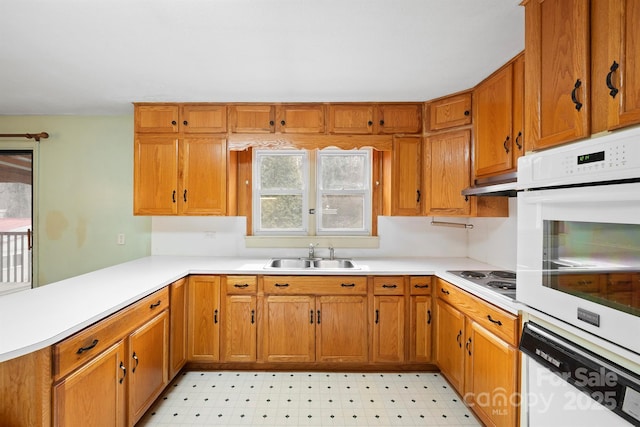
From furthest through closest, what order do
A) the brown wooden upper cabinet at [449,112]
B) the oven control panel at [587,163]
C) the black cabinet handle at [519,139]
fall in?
the brown wooden upper cabinet at [449,112] < the black cabinet handle at [519,139] < the oven control panel at [587,163]

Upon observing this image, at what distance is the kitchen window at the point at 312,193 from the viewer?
3180 mm

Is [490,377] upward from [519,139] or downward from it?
downward

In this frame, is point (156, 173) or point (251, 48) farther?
point (156, 173)

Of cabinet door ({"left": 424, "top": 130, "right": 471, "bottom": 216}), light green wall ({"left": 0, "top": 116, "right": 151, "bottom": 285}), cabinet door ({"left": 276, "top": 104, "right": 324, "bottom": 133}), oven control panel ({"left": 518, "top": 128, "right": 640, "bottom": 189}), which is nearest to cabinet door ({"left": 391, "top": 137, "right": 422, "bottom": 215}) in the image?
cabinet door ({"left": 424, "top": 130, "right": 471, "bottom": 216})

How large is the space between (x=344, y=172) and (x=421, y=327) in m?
1.64

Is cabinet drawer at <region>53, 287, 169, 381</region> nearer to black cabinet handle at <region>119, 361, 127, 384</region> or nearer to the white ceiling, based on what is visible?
black cabinet handle at <region>119, 361, 127, 384</region>

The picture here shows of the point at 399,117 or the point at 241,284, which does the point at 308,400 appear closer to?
the point at 241,284

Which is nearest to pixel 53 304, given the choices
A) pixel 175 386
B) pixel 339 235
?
pixel 175 386

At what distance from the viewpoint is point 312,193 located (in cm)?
317

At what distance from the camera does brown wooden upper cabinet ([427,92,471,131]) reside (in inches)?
97.7

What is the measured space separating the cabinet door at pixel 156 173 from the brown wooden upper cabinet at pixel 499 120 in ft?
8.44

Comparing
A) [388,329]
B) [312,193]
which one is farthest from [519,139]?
[312,193]

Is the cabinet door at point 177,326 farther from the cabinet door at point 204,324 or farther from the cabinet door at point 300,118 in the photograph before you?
the cabinet door at point 300,118

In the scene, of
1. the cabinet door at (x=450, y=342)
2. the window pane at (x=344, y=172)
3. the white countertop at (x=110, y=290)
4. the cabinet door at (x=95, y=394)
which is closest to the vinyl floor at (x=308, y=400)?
the cabinet door at (x=450, y=342)
